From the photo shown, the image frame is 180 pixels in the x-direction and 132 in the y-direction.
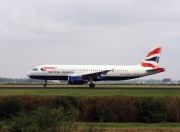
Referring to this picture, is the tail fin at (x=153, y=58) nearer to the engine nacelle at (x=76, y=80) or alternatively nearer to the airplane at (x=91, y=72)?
the airplane at (x=91, y=72)

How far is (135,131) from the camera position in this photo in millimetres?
19156

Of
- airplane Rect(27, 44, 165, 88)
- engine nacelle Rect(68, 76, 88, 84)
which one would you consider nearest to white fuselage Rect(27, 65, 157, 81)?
airplane Rect(27, 44, 165, 88)

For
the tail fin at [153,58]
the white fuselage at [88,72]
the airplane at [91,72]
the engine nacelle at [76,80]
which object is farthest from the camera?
the tail fin at [153,58]

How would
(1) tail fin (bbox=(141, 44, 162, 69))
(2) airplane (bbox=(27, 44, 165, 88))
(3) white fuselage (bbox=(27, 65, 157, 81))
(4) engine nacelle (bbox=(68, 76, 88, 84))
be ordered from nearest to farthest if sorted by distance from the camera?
(4) engine nacelle (bbox=(68, 76, 88, 84))
(2) airplane (bbox=(27, 44, 165, 88))
(3) white fuselage (bbox=(27, 65, 157, 81))
(1) tail fin (bbox=(141, 44, 162, 69))

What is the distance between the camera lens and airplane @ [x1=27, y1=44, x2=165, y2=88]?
61656 mm

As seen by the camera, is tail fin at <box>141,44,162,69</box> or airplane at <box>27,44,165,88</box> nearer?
airplane at <box>27,44,165,88</box>

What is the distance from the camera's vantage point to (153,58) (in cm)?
6962

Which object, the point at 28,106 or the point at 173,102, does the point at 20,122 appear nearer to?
the point at 28,106

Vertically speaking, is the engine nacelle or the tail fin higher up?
the tail fin

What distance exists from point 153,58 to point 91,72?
13.1m

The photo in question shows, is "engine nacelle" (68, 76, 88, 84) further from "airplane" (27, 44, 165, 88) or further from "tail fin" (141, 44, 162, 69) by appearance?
"tail fin" (141, 44, 162, 69)

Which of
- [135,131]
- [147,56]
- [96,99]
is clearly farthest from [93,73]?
[135,131]

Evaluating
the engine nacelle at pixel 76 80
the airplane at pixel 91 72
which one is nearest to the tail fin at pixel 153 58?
the airplane at pixel 91 72

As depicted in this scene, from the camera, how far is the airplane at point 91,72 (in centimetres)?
6166
